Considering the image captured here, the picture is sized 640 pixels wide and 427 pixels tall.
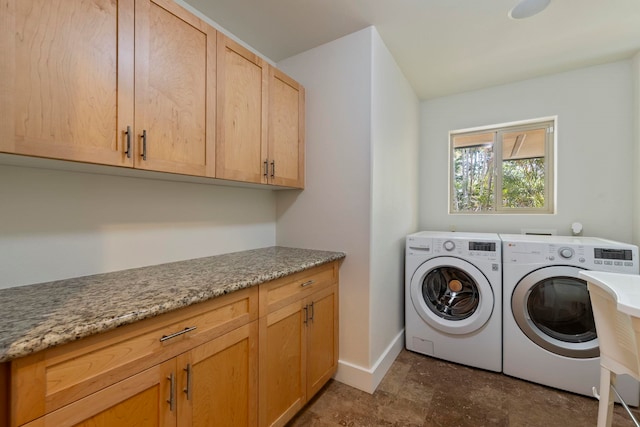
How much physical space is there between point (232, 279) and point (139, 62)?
38.0 inches

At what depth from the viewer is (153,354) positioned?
85cm

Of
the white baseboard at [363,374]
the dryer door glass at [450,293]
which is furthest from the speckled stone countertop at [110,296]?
the dryer door glass at [450,293]

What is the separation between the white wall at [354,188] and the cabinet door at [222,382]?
81cm

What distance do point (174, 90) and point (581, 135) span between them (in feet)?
10.2

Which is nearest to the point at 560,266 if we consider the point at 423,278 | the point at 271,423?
the point at 423,278

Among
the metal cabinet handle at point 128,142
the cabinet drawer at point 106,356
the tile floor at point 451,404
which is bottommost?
the tile floor at point 451,404

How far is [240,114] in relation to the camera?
1.50 m

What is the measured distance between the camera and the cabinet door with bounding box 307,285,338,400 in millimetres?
1546

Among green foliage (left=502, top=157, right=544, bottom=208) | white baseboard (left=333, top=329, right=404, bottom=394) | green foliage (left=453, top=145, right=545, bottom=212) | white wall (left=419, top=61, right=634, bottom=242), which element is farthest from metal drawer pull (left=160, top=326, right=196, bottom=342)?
green foliage (left=502, top=157, right=544, bottom=208)

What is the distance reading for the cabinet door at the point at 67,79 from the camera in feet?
2.62

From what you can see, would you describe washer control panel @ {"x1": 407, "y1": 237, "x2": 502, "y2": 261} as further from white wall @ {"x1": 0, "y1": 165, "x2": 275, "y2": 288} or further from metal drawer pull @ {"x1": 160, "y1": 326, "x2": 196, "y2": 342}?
metal drawer pull @ {"x1": 160, "y1": 326, "x2": 196, "y2": 342}

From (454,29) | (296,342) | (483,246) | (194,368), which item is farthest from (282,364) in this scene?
(454,29)

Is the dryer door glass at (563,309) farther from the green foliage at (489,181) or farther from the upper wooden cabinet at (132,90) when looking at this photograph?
the upper wooden cabinet at (132,90)

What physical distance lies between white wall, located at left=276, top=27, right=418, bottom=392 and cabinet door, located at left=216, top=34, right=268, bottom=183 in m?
0.45
